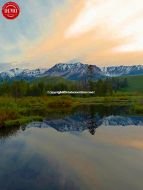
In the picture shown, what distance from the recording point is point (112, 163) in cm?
2620

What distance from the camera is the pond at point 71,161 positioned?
20.8m

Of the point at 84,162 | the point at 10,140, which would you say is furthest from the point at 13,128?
the point at 84,162

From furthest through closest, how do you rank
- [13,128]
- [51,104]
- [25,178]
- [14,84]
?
[14,84] → [51,104] → [13,128] → [25,178]

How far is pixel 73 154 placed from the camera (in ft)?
98.6

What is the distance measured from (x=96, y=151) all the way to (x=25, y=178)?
427 inches

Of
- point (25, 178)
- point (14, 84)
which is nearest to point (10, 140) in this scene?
point (25, 178)

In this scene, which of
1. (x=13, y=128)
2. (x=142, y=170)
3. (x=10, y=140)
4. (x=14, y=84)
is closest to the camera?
(x=142, y=170)

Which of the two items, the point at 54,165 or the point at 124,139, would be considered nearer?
the point at 54,165

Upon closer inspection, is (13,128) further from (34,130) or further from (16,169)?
(16,169)

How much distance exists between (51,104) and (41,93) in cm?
6400

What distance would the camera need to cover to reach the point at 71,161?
2711 centimetres

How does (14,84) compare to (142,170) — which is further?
(14,84)

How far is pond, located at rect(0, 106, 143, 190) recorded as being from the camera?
20.8 m

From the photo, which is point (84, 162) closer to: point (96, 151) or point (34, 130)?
point (96, 151)
